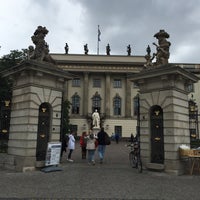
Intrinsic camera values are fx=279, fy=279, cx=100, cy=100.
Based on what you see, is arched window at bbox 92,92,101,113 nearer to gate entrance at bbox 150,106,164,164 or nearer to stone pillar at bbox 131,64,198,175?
stone pillar at bbox 131,64,198,175

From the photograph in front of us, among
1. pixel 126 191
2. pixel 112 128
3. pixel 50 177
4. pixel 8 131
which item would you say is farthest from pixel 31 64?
pixel 112 128

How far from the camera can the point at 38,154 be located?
1259cm

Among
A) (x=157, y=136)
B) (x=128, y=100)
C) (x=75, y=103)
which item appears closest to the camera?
(x=157, y=136)

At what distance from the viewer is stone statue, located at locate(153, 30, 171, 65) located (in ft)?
43.9

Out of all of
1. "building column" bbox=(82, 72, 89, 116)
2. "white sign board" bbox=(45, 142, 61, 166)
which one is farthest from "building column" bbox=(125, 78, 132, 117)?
"white sign board" bbox=(45, 142, 61, 166)

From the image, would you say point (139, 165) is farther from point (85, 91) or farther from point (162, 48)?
point (85, 91)

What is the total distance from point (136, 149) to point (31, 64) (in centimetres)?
633

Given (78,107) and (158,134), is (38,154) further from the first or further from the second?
(78,107)

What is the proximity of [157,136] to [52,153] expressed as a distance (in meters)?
4.80

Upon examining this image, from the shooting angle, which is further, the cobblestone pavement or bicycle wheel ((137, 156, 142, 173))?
bicycle wheel ((137, 156, 142, 173))

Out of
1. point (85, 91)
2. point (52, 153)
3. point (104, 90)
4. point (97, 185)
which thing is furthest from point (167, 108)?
point (104, 90)

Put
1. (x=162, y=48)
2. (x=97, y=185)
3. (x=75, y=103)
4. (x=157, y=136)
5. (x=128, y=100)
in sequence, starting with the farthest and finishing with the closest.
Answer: (x=75, y=103) → (x=128, y=100) → (x=162, y=48) → (x=157, y=136) → (x=97, y=185)

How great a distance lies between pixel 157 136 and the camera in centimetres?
1274

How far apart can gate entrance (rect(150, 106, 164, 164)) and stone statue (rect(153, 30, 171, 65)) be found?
2.30m
